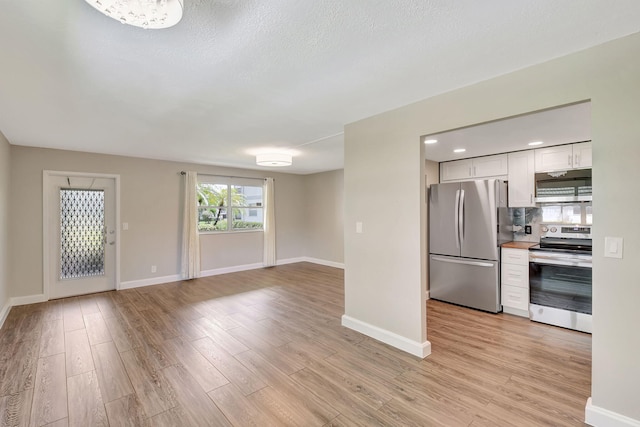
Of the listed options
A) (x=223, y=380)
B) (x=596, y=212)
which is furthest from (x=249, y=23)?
(x=223, y=380)

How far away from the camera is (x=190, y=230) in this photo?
5.79m

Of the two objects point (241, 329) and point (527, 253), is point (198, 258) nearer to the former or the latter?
point (241, 329)

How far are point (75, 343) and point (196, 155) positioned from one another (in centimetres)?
323

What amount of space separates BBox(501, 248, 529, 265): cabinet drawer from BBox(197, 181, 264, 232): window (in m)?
5.19

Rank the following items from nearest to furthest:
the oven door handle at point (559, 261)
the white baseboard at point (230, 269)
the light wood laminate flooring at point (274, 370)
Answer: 1. the light wood laminate flooring at point (274, 370)
2. the oven door handle at point (559, 261)
3. the white baseboard at point (230, 269)

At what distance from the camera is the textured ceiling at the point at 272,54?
1464 millimetres

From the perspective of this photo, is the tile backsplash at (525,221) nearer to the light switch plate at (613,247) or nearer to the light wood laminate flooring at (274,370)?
the light wood laminate flooring at (274,370)

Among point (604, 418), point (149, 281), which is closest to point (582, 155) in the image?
point (604, 418)

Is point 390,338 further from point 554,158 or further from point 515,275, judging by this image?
point 554,158

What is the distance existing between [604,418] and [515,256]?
90.1 inches

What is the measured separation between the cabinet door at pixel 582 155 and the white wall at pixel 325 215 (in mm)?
4258

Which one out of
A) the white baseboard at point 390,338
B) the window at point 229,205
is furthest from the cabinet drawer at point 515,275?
Answer: the window at point 229,205

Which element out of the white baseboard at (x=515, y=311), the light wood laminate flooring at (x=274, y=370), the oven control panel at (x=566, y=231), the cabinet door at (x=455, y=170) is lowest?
the light wood laminate flooring at (x=274, y=370)

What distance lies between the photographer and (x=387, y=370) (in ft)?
8.13
